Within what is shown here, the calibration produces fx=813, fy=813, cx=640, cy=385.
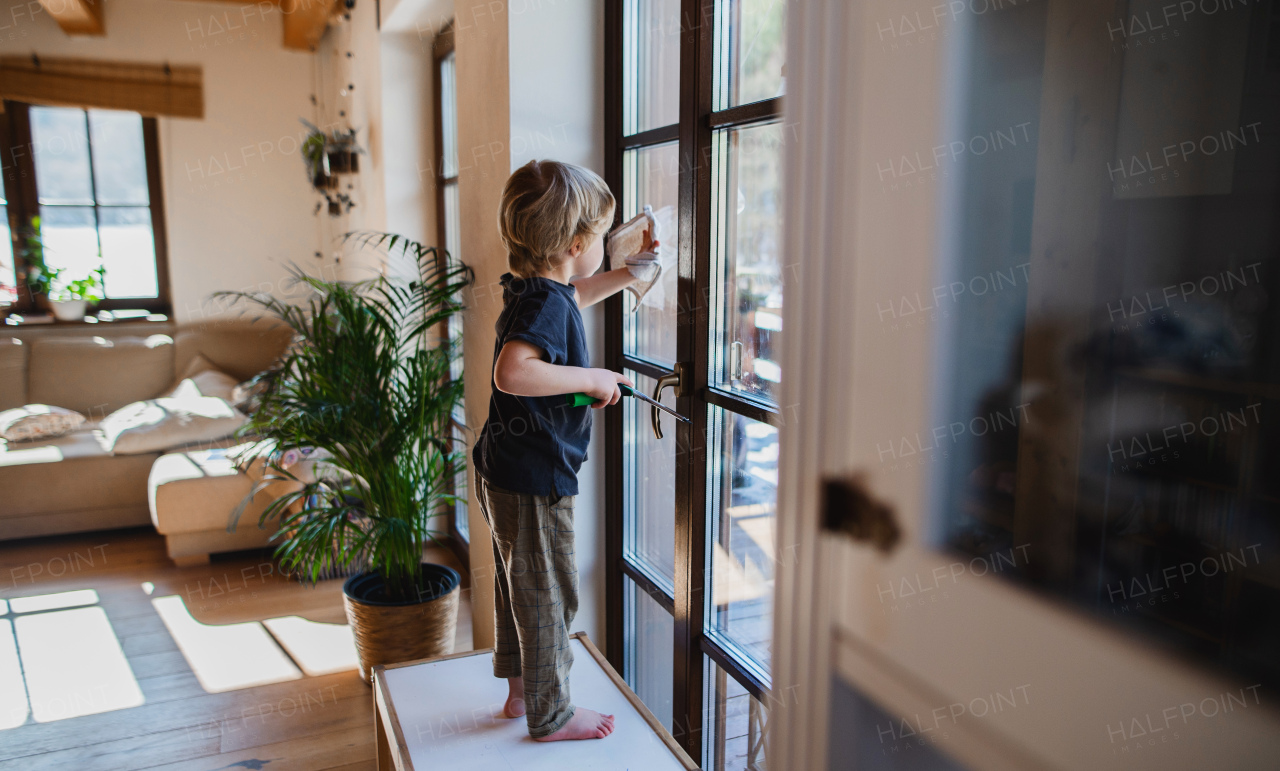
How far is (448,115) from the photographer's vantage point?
3.29 meters

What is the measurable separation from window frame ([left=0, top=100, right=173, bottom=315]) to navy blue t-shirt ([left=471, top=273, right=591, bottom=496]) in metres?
4.30

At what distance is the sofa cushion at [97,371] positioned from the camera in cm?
420

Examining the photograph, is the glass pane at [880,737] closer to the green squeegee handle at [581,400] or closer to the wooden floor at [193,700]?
the green squeegee handle at [581,400]

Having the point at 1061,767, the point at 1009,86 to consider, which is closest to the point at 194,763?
the point at 1061,767

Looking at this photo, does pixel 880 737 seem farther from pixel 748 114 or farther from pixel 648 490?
pixel 648 490

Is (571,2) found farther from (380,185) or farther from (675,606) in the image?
(380,185)

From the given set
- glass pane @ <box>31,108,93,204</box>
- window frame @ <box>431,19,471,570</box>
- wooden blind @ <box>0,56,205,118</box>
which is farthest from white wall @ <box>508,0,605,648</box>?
glass pane @ <box>31,108,93,204</box>

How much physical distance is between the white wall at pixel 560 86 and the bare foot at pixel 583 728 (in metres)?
0.43

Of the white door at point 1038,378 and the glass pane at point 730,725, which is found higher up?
the white door at point 1038,378

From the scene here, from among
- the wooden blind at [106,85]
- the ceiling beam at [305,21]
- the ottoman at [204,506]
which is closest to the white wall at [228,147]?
the wooden blind at [106,85]

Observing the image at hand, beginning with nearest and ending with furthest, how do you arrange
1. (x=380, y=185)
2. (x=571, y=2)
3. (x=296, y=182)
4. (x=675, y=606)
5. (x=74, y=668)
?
(x=675, y=606), (x=571, y=2), (x=74, y=668), (x=380, y=185), (x=296, y=182)

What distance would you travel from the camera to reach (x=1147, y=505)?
0.44m

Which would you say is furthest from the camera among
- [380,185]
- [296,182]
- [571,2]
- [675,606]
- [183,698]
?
[296,182]

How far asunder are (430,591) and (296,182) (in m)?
3.55
